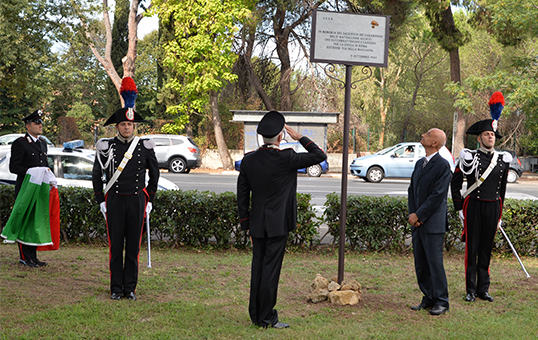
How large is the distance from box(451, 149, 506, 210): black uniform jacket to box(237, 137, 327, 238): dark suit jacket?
1.99 m

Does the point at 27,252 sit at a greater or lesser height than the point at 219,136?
lesser

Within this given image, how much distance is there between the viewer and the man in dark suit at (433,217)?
193 inches

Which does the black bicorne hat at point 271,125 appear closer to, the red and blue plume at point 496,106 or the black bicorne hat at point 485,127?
the black bicorne hat at point 485,127

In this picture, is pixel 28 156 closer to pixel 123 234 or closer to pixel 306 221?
pixel 123 234

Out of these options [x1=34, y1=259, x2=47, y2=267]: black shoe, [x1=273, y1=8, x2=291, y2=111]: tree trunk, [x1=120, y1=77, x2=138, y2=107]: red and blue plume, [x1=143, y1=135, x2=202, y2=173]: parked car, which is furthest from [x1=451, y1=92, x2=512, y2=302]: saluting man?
[x1=273, y1=8, x2=291, y2=111]: tree trunk

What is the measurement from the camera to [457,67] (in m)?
24.5

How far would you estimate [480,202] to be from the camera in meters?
5.50

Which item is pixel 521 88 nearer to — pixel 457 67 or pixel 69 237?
pixel 457 67

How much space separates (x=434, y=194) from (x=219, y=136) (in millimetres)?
22639

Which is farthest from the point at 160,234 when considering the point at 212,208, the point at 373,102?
the point at 373,102

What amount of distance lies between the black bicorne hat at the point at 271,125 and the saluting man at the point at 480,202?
2307 millimetres

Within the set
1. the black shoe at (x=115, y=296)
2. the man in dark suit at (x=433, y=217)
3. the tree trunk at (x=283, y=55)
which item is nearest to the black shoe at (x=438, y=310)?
the man in dark suit at (x=433, y=217)

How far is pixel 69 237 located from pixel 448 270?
579cm

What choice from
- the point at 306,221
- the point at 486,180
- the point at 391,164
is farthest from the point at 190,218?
the point at 391,164
